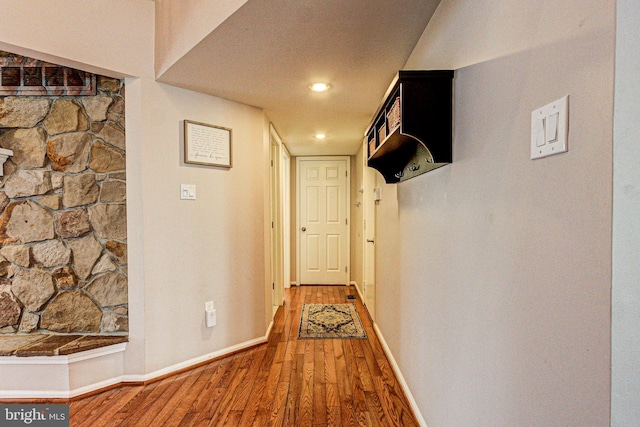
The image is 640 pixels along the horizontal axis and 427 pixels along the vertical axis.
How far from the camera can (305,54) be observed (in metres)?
1.95

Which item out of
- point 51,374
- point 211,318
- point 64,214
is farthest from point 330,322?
point 64,214

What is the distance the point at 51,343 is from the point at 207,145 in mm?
1638

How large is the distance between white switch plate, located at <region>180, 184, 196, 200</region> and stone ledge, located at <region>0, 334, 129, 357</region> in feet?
3.38

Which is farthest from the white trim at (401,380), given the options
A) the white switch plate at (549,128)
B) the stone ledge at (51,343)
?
the stone ledge at (51,343)

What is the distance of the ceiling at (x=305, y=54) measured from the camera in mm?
1543

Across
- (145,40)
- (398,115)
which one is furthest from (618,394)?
(145,40)

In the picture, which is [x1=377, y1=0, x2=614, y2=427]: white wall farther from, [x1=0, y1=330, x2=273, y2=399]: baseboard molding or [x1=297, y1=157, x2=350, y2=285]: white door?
[x1=297, y1=157, x2=350, y2=285]: white door

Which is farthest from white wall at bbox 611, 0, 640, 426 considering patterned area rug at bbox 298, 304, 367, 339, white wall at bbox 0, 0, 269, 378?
patterned area rug at bbox 298, 304, 367, 339

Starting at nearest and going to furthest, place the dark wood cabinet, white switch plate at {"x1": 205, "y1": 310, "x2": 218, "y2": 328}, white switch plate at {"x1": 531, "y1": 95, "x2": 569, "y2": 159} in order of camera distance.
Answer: white switch plate at {"x1": 531, "y1": 95, "x2": 569, "y2": 159} < the dark wood cabinet < white switch plate at {"x1": 205, "y1": 310, "x2": 218, "y2": 328}

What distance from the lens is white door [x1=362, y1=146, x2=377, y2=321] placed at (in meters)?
3.41

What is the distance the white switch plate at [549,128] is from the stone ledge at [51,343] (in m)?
2.55

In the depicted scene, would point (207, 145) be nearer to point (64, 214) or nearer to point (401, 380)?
point (64, 214)

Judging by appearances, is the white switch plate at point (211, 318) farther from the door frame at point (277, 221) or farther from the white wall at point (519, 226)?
the white wall at point (519, 226)

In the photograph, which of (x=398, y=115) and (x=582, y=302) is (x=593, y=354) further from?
(x=398, y=115)
